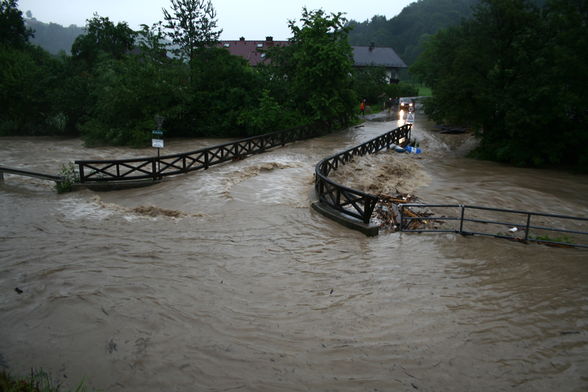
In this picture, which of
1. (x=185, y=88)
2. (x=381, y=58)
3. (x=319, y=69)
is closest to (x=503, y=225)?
(x=319, y=69)

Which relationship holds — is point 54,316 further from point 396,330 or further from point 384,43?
point 384,43

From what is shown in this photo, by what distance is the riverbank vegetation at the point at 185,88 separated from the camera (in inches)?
1110

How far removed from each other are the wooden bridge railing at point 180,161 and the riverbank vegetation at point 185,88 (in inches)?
124

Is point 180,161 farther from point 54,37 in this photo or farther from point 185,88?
point 54,37

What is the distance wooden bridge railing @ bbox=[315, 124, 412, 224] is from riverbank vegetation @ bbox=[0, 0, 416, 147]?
6.04 m

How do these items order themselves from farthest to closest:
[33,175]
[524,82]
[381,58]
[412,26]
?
[412,26] → [381,58] → [524,82] → [33,175]

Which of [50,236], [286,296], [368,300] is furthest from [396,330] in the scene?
[50,236]

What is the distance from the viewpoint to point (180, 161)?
2136 cm

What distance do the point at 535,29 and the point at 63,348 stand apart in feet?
89.9

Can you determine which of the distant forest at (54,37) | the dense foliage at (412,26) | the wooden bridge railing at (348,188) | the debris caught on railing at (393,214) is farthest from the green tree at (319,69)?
the distant forest at (54,37)

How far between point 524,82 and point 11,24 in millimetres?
46240

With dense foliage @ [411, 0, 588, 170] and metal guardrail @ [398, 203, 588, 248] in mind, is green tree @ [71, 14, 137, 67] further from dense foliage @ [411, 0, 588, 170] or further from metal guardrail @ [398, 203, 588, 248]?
metal guardrail @ [398, 203, 588, 248]

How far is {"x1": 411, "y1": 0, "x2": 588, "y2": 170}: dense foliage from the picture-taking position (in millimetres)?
20406

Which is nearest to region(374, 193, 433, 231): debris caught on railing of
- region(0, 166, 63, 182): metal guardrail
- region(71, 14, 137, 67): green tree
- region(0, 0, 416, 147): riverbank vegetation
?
region(0, 166, 63, 182): metal guardrail
